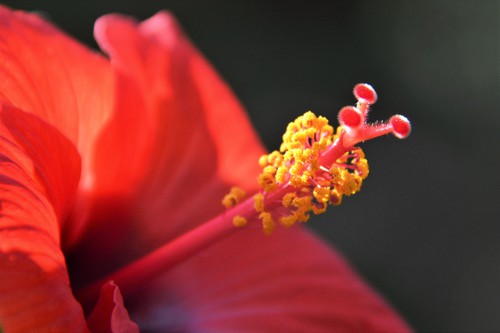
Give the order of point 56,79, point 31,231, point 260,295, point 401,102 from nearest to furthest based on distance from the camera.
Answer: point 31,231, point 56,79, point 260,295, point 401,102

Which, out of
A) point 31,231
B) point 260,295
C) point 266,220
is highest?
point 266,220

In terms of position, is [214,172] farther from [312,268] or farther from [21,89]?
[21,89]

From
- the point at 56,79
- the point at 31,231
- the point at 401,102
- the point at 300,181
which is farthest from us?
the point at 401,102

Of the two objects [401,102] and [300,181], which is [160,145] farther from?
[401,102]

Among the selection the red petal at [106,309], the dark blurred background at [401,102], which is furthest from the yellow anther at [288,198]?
the dark blurred background at [401,102]

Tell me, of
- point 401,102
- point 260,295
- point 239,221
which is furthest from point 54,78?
point 401,102

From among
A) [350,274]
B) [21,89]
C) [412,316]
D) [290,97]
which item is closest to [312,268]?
[350,274]

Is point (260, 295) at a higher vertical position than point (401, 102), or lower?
lower
